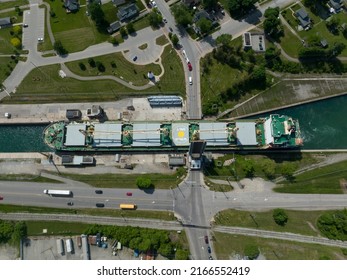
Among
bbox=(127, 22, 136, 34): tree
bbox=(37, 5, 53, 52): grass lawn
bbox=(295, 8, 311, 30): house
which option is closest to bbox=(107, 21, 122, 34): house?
bbox=(127, 22, 136, 34): tree

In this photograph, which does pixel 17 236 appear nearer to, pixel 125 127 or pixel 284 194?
pixel 125 127

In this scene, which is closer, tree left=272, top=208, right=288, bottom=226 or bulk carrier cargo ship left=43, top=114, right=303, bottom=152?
tree left=272, top=208, right=288, bottom=226

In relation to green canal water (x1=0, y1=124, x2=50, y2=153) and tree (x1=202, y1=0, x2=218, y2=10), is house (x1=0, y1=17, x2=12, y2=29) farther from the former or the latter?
tree (x1=202, y1=0, x2=218, y2=10)

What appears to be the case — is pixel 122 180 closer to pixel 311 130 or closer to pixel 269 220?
pixel 269 220

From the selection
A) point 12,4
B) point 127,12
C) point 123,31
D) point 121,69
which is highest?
point 12,4

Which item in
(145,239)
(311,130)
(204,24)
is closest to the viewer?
(145,239)

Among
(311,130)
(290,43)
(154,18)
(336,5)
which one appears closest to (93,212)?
(154,18)
